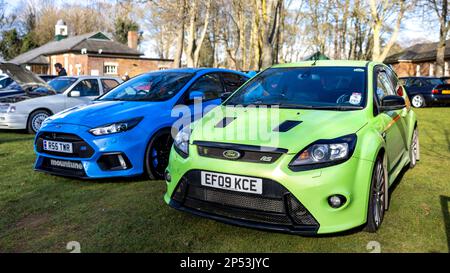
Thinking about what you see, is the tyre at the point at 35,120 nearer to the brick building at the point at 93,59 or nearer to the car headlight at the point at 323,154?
the car headlight at the point at 323,154

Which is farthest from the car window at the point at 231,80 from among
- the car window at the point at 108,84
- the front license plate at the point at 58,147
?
the car window at the point at 108,84

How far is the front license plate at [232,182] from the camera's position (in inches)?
123

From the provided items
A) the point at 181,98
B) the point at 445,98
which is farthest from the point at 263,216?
the point at 445,98

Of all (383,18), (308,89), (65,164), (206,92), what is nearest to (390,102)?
(308,89)

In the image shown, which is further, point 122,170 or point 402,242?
point 122,170

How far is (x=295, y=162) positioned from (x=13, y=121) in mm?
8615

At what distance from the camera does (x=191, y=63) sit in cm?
2953

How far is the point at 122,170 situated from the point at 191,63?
25.3m

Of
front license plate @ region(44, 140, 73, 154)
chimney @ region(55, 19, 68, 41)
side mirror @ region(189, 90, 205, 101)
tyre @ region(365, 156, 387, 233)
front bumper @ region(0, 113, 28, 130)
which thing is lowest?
tyre @ region(365, 156, 387, 233)

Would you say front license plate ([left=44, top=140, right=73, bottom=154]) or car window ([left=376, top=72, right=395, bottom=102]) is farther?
front license plate ([left=44, top=140, right=73, bottom=154])

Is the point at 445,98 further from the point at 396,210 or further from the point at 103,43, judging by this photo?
the point at 103,43

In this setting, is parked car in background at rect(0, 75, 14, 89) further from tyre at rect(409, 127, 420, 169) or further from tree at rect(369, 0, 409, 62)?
tree at rect(369, 0, 409, 62)

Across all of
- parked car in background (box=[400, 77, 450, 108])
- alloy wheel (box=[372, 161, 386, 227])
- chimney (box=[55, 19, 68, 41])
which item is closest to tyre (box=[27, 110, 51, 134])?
alloy wheel (box=[372, 161, 386, 227])

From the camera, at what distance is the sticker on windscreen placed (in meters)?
3.90
